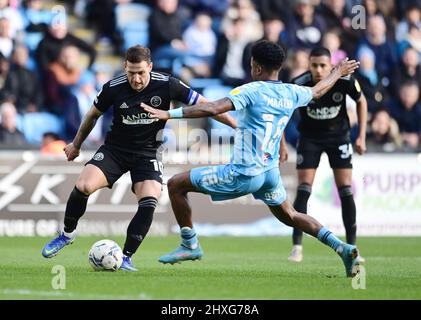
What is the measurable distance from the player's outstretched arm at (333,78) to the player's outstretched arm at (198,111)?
1.05m

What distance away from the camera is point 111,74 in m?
18.5

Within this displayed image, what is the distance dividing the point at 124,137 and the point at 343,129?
3.37 meters

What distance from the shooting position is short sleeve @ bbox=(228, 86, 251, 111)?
889 centimetres

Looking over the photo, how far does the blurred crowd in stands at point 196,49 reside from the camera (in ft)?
55.9

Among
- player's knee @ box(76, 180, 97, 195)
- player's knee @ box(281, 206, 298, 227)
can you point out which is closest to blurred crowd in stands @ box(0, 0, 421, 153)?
player's knee @ box(76, 180, 97, 195)

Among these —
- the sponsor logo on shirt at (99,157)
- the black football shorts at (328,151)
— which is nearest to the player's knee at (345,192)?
the black football shorts at (328,151)

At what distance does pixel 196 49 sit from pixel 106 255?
967cm

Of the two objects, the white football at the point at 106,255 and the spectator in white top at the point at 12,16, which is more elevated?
the spectator in white top at the point at 12,16

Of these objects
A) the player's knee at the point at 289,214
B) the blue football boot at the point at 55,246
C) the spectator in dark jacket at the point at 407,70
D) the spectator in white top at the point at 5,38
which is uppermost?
the spectator in white top at the point at 5,38

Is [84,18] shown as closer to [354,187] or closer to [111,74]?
[111,74]

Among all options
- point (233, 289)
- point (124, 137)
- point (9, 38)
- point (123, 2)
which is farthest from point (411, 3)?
point (233, 289)

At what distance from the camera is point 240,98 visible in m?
8.94

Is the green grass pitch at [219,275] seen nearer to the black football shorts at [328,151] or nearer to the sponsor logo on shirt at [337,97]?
the black football shorts at [328,151]

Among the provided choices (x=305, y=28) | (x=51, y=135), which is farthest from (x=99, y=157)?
(x=305, y=28)
